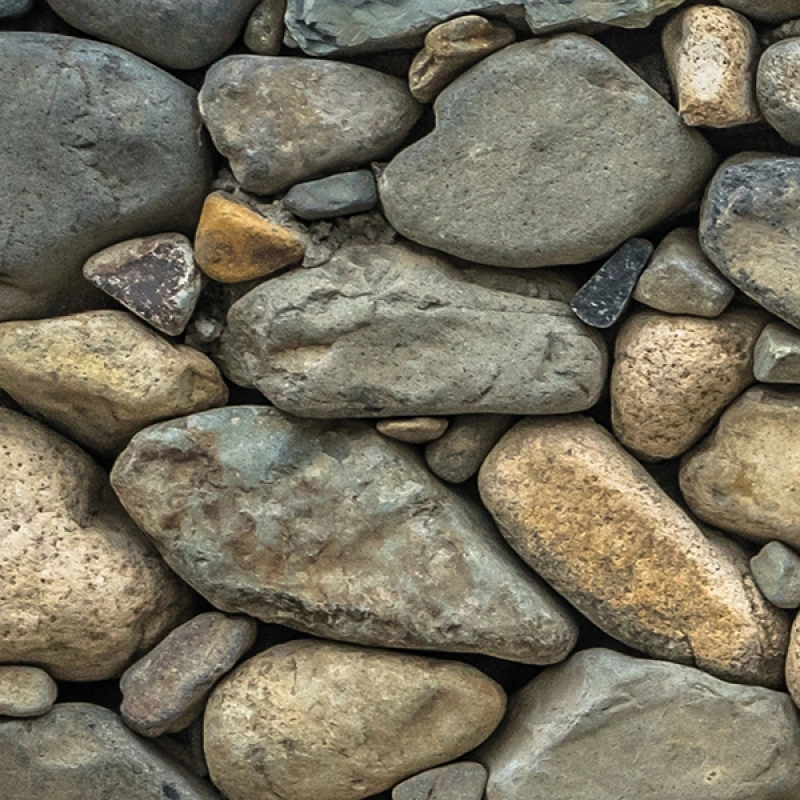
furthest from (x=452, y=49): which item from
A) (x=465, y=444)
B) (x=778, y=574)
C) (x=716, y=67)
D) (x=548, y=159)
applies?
(x=778, y=574)

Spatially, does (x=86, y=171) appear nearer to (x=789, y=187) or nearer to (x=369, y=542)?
(x=369, y=542)

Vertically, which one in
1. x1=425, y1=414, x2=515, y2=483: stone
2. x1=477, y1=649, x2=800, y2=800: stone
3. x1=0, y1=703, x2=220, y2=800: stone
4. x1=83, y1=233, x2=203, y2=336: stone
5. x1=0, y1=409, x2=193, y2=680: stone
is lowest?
x1=0, y1=703, x2=220, y2=800: stone

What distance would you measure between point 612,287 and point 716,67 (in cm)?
34

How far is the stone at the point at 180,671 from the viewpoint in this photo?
1785mm

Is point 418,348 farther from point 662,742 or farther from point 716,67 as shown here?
point 662,742

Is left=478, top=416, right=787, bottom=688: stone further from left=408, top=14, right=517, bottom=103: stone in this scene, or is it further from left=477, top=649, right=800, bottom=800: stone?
left=408, top=14, right=517, bottom=103: stone

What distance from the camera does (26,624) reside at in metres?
1.75

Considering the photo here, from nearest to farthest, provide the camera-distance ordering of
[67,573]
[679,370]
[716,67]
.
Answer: [716,67] → [679,370] → [67,573]

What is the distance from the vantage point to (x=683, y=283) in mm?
1633

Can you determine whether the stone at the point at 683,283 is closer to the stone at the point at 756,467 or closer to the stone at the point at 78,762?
the stone at the point at 756,467

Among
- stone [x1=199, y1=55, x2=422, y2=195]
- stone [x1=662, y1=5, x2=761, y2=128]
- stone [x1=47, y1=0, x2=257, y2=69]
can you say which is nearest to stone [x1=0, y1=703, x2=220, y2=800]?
stone [x1=199, y1=55, x2=422, y2=195]

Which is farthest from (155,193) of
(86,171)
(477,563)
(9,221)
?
(477,563)

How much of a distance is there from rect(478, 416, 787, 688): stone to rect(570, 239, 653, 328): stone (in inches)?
7.0

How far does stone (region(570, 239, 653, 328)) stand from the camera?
1685 millimetres
